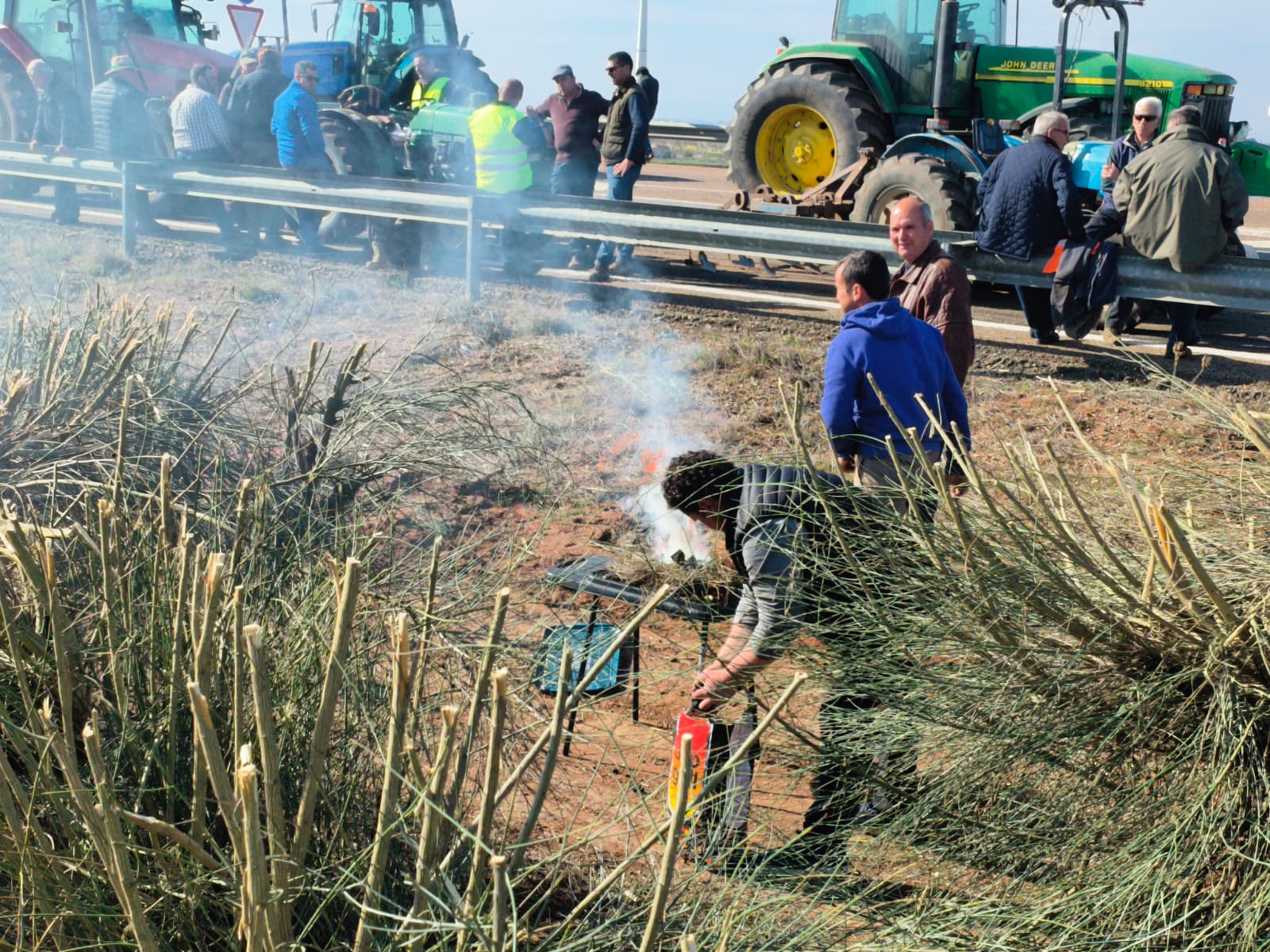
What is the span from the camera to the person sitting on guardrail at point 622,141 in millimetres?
10000

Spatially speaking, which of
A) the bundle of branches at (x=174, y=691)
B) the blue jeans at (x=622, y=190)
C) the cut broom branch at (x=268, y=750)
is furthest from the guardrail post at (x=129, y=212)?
the cut broom branch at (x=268, y=750)

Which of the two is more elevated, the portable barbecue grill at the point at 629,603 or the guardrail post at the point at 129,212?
the guardrail post at the point at 129,212

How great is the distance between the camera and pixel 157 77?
1644 centimetres

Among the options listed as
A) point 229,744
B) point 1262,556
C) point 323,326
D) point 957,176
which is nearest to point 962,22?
point 957,176

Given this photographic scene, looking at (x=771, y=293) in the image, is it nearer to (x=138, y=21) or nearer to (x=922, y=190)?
(x=922, y=190)

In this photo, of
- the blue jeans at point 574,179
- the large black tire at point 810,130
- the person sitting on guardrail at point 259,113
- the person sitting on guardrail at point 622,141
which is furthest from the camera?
the person sitting on guardrail at point 259,113

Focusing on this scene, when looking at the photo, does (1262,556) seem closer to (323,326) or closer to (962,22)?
(323,326)

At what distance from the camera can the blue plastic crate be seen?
262 centimetres

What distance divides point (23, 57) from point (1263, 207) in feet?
58.7

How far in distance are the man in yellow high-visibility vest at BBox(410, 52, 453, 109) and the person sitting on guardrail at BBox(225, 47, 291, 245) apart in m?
1.68

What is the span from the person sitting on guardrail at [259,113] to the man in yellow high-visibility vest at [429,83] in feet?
5.51

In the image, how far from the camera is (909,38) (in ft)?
37.3

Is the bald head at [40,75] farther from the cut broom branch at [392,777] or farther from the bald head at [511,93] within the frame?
the cut broom branch at [392,777]

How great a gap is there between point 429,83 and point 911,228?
10346mm
